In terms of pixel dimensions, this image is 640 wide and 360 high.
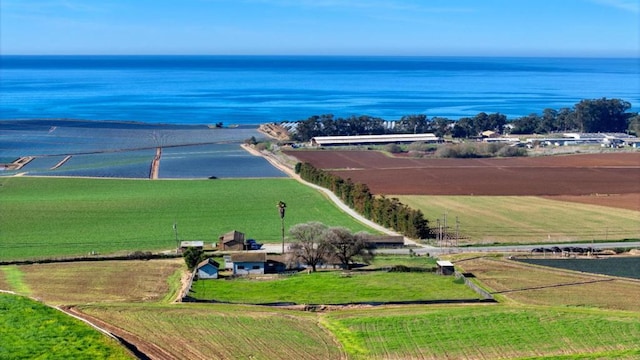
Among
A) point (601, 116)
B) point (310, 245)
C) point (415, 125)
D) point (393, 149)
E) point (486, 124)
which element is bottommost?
point (310, 245)

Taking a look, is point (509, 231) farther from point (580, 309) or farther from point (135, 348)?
point (135, 348)

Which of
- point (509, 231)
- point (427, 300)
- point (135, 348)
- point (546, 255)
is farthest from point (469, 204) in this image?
point (135, 348)

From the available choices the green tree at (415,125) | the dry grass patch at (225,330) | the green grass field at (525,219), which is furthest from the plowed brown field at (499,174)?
the dry grass patch at (225,330)

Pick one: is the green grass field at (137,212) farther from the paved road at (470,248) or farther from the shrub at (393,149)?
the shrub at (393,149)

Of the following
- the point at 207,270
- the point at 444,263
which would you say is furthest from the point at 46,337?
the point at 444,263

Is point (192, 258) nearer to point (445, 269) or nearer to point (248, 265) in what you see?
point (248, 265)

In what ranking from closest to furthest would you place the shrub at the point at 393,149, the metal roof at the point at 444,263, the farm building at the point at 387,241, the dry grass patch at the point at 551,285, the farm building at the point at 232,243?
1. the dry grass patch at the point at 551,285
2. the metal roof at the point at 444,263
3. the farm building at the point at 232,243
4. the farm building at the point at 387,241
5. the shrub at the point at 393,149
